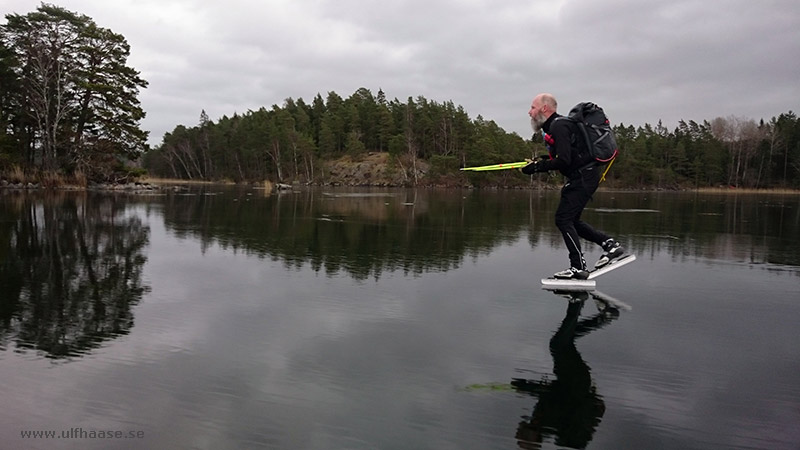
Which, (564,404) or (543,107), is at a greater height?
(543,107)

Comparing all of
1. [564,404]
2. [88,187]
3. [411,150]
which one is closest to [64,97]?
[88,187]

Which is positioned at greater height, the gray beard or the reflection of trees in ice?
the gray beard

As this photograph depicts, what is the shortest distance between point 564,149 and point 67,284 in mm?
6125

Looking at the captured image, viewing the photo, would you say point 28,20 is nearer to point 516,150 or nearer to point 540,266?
point 540,266

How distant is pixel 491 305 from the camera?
5.46 meters

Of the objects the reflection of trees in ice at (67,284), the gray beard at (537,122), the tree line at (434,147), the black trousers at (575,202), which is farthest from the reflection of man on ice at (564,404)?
the tree line at (434,147)

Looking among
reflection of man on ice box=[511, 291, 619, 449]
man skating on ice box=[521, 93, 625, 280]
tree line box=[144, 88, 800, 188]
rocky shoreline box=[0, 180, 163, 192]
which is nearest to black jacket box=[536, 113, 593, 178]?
man skating on ice box=[521, 93, 625, 280]

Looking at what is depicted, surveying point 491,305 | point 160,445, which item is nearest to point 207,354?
point 160,445

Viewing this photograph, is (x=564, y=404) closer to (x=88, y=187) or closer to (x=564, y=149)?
(x=564, y=149)

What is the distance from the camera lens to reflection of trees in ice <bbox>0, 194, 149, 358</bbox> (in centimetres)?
423

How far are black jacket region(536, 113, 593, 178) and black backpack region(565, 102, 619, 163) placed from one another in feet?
0.25

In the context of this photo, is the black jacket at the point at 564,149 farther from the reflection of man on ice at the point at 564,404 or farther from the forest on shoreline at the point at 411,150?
the forest on shoreline at the point at 411,150

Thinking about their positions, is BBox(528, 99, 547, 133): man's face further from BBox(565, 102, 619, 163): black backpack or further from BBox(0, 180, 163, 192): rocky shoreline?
BBox(0, 180, 163, 192): rocky shoreline

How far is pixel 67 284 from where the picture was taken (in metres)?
6.02
